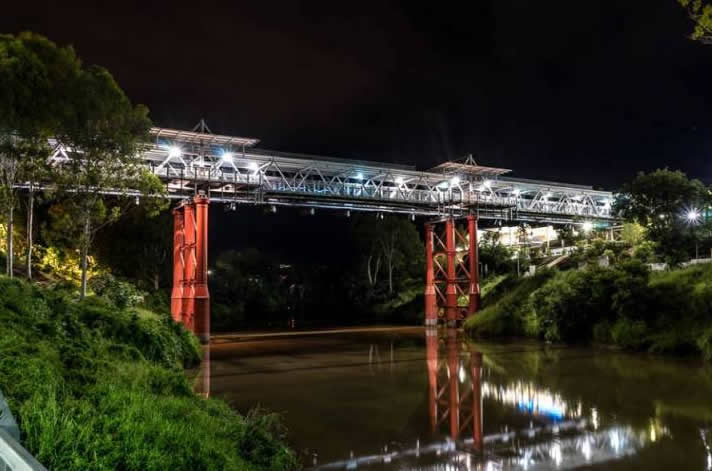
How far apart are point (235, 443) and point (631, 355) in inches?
751

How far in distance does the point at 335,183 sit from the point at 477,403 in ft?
89.8

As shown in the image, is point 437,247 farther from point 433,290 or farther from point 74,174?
point 74,174

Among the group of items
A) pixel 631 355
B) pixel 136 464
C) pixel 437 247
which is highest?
pixel 437 247

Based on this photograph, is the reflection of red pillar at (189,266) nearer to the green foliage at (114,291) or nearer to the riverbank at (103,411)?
the green foliage at (114,291)

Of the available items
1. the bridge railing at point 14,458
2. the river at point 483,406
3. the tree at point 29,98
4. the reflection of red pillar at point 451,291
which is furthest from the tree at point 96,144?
the reflection of red pillar at point 451,291

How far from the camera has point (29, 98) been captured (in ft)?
52.9

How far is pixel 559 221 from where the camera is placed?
4916 centimetres

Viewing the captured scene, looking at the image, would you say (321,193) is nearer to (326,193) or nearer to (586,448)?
(326,193)

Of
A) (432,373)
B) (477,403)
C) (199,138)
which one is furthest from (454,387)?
(199,138)

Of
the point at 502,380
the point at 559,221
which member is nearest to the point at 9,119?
the point at 502,380

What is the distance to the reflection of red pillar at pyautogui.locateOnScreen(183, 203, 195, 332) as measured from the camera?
29.4 m

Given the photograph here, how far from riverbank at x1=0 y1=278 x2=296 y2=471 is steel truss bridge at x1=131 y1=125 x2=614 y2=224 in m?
17.4

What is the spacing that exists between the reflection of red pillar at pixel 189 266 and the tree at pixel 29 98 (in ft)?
38.1

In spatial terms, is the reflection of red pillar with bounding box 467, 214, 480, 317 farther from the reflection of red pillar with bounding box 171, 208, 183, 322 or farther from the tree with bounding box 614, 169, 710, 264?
the reflection of red pillar with bounding box 171, 208, 183, 322
